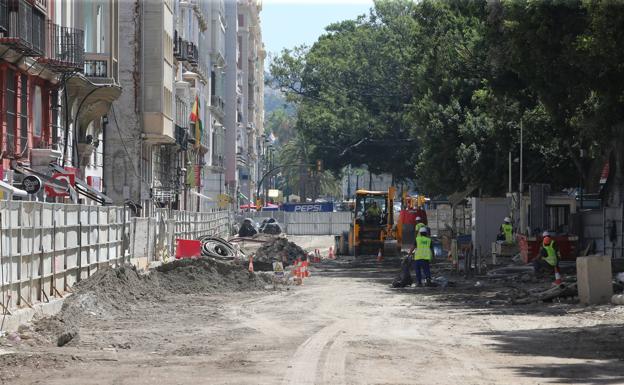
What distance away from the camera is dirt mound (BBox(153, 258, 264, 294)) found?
29.1m

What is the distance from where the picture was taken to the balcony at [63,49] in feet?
117

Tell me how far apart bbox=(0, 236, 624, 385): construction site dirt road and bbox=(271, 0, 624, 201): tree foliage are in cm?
698

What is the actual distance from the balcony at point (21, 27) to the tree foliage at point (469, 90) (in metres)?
12.7

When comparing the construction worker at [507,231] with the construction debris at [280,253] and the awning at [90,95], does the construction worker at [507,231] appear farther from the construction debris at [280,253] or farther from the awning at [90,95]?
the awning at [90,95]

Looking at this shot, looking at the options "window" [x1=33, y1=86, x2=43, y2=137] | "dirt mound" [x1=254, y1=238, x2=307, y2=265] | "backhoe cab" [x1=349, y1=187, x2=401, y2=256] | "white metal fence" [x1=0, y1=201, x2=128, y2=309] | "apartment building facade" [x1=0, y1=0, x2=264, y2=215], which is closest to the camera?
"white metal fence" [x1=0, y1=201, x2=128, y2=309]

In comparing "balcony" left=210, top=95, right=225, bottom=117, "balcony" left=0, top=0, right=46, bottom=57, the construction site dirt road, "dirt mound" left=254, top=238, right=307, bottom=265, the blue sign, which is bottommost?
the construction site dirt road

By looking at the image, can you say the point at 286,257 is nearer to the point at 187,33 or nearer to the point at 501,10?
the point at 501,10

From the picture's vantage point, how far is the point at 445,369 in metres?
13.4

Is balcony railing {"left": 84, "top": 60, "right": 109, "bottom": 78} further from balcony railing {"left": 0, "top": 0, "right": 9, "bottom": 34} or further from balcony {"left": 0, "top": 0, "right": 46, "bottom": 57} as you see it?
balcony railing {"left": 0, "top": 0, "right": 9, "bottom": 34}

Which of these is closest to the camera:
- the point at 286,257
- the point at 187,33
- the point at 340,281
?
the point at 340,281

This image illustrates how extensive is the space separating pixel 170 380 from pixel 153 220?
2620 centimetres

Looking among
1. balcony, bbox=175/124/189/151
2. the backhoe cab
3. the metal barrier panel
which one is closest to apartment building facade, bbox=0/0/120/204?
the backhoe cab

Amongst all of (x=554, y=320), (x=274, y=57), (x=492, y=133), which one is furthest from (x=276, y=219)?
(x=554, y=320)

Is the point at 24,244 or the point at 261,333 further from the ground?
the point at 24,244
